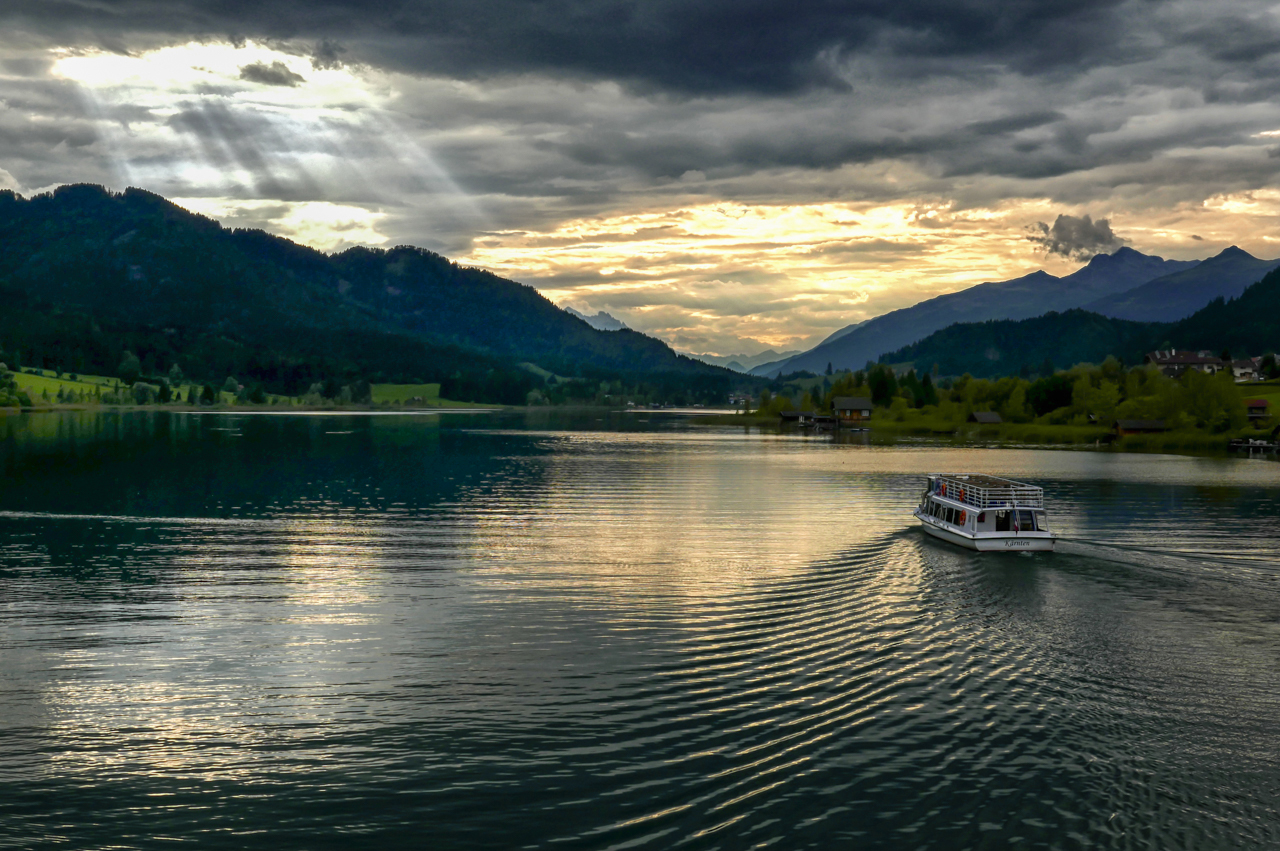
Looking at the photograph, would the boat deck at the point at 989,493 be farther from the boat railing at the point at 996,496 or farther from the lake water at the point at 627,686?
the lake water at the point at 627,686

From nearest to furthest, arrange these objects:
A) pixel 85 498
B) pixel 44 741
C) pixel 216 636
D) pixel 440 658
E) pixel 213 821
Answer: pixel 213 821, pixel 44 741, pixel 440 658, pixel 216 636, pixel 85 498

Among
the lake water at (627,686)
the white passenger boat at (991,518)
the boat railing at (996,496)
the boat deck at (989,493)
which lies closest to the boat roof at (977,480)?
the boat deck at (989,493)

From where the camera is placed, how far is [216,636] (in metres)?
33.5

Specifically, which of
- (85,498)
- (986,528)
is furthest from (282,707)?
(85,498)

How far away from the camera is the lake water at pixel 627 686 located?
19.4 metres

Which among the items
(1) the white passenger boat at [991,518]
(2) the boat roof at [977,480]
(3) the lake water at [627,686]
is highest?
(2) the boat roof at [977,480]

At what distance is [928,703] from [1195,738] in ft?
23.5

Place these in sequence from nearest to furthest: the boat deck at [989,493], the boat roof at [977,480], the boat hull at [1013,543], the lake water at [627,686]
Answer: the lake water at [627,686] → the boat hull at [1013,543] → the boat deck at [989,493] → the boat roof at [977,480]

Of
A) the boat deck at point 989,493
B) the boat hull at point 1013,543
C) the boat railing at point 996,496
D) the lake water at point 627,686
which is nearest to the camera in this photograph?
the lake water at point 627,686

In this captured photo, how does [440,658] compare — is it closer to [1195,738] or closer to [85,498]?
[1195,738]

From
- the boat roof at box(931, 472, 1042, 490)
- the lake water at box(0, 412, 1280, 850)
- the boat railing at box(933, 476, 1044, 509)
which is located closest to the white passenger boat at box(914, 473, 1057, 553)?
the boat railing at box(933, 476, 1044, 509)

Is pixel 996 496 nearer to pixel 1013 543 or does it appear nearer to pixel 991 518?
pixel 991 518

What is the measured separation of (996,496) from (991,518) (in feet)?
11.5

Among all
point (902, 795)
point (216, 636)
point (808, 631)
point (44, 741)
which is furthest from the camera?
point (808, 631)
